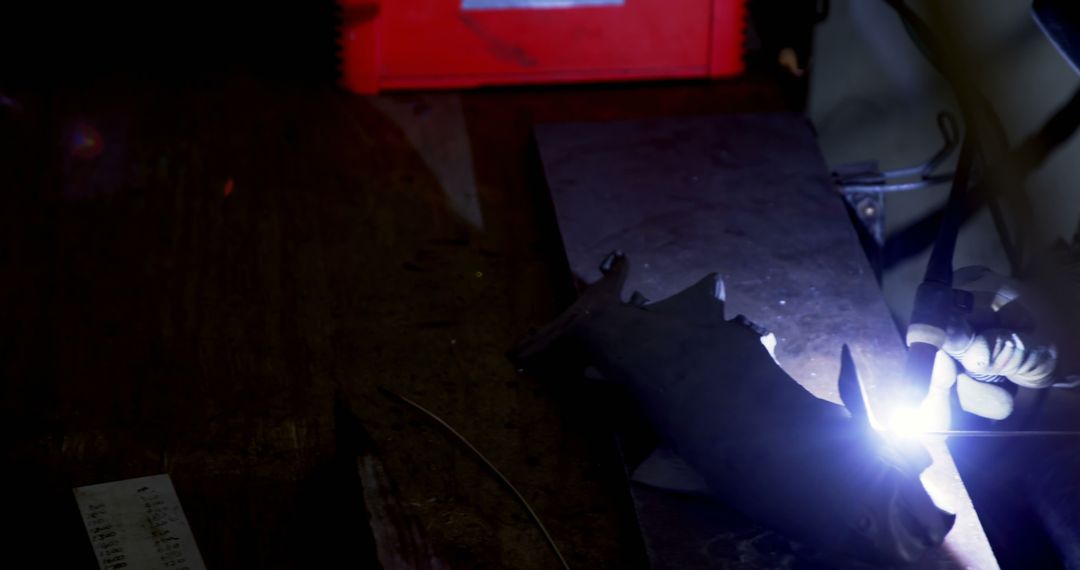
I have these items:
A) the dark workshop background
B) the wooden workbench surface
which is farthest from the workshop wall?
the wooden workbench surface

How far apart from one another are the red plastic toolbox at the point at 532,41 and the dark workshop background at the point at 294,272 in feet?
0.15

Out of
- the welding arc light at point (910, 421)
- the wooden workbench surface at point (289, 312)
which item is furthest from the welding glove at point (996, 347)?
the wooden workbench surface at point (289, 312)

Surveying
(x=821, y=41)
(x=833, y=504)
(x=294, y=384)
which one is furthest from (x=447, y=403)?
(x=821, y=41)

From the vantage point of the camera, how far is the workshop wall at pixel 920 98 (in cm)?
211

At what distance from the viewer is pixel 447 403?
6.63 ft

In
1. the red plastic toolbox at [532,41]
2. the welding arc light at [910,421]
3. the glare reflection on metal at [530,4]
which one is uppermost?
the glare reflection on metal at [530,4]

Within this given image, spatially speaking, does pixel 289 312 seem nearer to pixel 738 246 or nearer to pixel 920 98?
pixel 738 246

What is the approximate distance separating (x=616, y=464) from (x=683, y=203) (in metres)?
0.55

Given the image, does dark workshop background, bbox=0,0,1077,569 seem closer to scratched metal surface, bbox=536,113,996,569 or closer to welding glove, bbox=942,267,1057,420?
scratched metal surface, bbox=536,113,996,569

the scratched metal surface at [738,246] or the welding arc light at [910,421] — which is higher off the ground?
the scratched metal surface at [738,246]

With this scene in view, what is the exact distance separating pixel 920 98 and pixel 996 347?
877 mm

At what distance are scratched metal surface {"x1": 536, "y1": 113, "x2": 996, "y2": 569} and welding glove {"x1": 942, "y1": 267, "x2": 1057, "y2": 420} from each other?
10 centimetres

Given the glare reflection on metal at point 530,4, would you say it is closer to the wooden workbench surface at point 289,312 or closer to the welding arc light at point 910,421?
the wooden workbench surface at point 289,312

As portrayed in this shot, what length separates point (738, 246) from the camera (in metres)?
2.18
